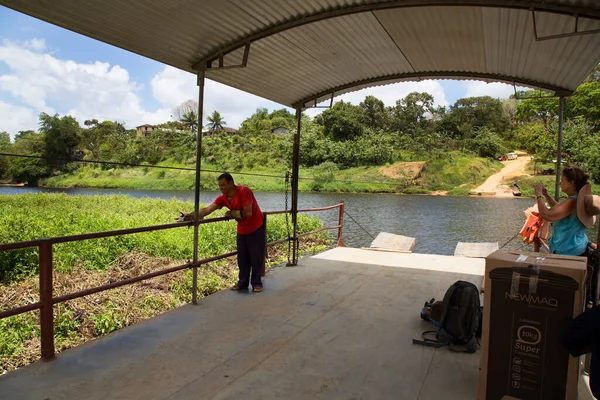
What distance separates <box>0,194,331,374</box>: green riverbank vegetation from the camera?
17.2ft

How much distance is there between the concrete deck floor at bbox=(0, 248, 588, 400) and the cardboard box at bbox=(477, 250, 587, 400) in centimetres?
46

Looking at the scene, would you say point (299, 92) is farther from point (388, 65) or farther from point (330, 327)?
point (330, 327)

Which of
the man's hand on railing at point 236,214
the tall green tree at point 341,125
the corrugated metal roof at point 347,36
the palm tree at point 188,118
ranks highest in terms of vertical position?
the palm tree at point 188,118

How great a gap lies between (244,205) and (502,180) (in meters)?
41.2

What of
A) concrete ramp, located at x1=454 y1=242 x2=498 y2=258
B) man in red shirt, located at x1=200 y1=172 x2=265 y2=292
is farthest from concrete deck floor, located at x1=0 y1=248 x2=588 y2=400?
concrete ramp, located at x1=454 y1=242 x2=498 y2=258

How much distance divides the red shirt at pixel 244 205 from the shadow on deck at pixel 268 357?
0.78 metres

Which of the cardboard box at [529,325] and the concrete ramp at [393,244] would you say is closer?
the cardboard box at [529,325]

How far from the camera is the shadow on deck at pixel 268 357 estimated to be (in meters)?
2.81

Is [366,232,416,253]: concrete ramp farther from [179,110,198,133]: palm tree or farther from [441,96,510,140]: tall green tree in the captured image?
[179,110,198,133]: palm tree

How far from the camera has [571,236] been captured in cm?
323

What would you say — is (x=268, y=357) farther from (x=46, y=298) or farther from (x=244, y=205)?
(x=244, y=205)

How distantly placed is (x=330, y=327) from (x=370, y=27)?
292 cm

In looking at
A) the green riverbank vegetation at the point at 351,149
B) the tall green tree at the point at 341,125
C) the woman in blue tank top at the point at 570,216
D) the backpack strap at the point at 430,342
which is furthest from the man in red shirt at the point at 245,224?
the tall green tree at the point at 341,125

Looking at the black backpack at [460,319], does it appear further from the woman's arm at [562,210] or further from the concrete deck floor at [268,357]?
the woman's arm at [562,210]
